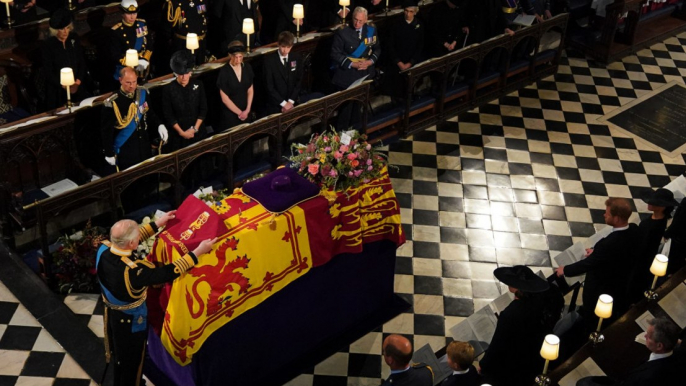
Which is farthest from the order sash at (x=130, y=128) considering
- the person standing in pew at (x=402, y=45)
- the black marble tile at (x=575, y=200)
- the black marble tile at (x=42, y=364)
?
the black marble tile at (x=575, y=200)

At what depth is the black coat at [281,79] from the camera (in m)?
10.0

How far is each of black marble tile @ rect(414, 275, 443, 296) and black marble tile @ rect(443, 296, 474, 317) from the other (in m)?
0.14

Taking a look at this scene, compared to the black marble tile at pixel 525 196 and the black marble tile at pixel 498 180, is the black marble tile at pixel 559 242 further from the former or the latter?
the black marble tile at pixel 498 180

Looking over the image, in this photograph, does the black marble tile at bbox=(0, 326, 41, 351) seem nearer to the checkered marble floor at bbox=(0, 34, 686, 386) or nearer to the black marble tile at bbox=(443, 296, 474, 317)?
the checkered marble floor at bbox=(0, 34, 686, 386)

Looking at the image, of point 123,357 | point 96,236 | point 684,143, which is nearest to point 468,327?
point 123,357

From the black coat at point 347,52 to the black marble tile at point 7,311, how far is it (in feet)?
16.0

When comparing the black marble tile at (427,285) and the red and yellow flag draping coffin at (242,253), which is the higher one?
the red and yellow flag draping coffin at (242,253)

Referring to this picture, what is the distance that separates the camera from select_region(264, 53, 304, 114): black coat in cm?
1001

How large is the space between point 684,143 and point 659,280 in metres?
3.88

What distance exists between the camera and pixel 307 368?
773 cm

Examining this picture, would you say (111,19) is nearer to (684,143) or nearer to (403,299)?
(403,299)

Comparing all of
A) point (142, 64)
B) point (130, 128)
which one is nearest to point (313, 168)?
point (130, 128)

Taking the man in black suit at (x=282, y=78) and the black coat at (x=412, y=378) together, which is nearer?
the black coat at (x=412, y=378)

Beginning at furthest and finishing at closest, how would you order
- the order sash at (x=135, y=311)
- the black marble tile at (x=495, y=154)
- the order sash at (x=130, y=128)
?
1. the black marble tile at (x=495, y=154)
2. the order sash at (x=130, y=128)
3. the order sash at (x=135, y=311)
